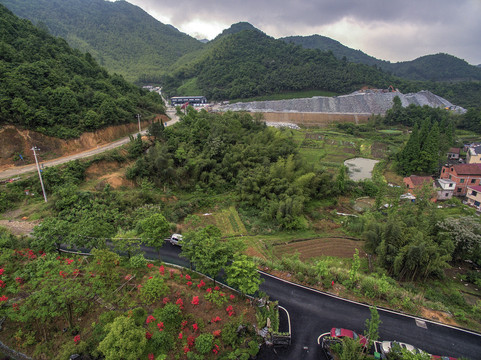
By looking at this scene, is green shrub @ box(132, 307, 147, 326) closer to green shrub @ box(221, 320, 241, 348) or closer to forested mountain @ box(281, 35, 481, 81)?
green shrub @ box(221, 320, 241, 348)

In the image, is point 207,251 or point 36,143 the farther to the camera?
point 36,143

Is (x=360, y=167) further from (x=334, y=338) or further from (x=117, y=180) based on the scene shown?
(x=117, y=180)

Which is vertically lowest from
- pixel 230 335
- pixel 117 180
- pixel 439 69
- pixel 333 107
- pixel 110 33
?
pixel 230 335

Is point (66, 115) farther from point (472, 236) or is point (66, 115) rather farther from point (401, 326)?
point (472, 236)

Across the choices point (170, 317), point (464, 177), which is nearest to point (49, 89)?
point (170, 317)

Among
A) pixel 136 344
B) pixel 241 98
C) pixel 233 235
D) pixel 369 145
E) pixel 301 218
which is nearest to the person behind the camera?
pixel 136 344

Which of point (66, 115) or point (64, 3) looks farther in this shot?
point (64, 3)

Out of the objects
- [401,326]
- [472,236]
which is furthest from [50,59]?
[472,236]

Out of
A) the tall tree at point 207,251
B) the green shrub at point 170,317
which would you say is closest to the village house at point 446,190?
the tall tree at point 207,251
